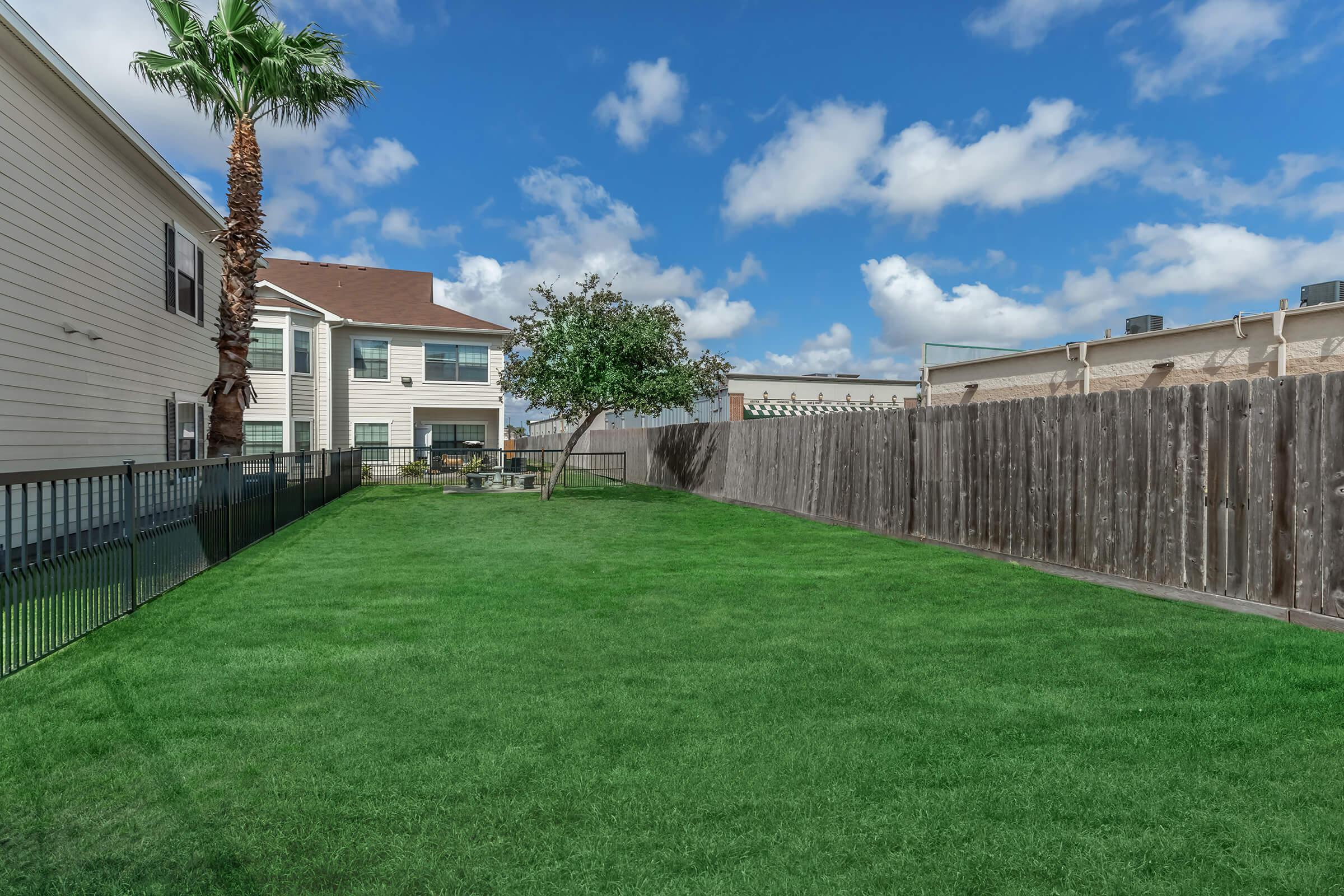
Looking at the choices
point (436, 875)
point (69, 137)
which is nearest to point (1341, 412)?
point (436, 875)

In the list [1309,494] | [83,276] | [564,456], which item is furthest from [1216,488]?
[564,456]

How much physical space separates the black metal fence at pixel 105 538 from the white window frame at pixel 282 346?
1493cm

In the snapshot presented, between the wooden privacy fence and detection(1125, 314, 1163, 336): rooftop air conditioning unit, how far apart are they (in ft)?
35.3

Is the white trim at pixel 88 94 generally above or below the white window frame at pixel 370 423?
above

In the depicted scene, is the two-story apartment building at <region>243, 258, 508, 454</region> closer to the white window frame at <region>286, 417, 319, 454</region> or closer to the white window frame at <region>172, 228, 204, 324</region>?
the white window frame at <region>286, 417, 319, 454</region>

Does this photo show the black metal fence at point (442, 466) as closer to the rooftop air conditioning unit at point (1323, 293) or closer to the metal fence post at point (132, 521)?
the metal fence post at point (132, 521)

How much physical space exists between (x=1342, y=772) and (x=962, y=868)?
6.71 ft

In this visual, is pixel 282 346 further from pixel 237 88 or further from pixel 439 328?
pixel 237 88

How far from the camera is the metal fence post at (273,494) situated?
37.9 feet

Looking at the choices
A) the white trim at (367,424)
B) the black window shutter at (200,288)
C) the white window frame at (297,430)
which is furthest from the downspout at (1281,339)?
the white trim at (367,424)

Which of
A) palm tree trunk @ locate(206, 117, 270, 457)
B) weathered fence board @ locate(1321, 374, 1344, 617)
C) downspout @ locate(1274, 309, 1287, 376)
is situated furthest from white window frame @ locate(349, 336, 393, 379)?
weathered fence board @ locate(1321, 374, 1344, 617)

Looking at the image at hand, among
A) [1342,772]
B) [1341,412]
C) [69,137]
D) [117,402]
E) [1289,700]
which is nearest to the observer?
[1342,772]

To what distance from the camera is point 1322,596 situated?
18.5 feet

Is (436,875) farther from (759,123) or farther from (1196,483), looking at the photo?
(759,123)
